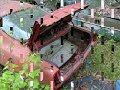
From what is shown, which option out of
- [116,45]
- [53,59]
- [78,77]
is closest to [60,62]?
[53,59]

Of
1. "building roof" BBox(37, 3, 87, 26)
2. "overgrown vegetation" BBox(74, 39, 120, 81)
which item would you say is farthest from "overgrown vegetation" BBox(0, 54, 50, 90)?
"overgrown vegetation" BBox(74, 39, 120, 81)

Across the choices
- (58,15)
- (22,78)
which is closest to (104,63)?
(58,15)

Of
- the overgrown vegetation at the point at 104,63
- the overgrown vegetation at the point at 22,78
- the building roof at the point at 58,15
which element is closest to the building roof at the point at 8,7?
the building roof at the point at 58,15

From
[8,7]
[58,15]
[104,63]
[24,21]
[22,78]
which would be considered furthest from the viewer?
[104,63]

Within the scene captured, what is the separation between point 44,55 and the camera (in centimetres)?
641

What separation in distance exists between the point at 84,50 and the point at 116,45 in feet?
4.39

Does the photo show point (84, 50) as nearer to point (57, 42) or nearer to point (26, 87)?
point (57, 42)

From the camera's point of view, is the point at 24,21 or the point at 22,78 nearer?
the point at 22,78

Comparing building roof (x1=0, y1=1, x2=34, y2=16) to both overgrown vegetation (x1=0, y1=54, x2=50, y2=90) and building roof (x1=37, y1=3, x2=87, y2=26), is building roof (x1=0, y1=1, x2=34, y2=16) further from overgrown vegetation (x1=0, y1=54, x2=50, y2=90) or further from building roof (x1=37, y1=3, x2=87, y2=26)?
overgrown vegetation (x1=0, y1=54, x2=50, y2=90)

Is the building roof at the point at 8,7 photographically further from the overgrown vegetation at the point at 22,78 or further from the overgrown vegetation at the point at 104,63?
the overgrown vegetation at the point at 104,63

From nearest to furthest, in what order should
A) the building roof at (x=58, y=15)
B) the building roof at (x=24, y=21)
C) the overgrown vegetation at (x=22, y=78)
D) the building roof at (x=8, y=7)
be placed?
the overgrown vegetation at (x=22, y=78) < the building roof at (x=58, y=15) < the building roof at (x=24, y=21) < the building roof at (x=8, y=7)

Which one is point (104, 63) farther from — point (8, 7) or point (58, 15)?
point (8, 7)

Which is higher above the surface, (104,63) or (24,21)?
(24,21)

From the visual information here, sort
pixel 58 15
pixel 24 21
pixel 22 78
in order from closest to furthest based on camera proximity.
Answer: pixel 22 78, pixel 58 15, pixel 24 21
